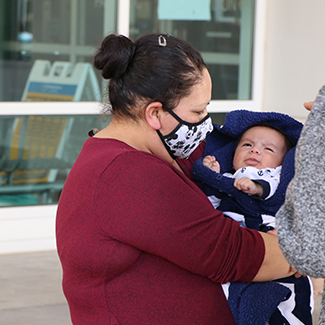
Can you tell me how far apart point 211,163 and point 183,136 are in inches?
13.9

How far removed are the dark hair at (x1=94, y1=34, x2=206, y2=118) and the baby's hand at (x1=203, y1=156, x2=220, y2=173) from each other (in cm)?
44

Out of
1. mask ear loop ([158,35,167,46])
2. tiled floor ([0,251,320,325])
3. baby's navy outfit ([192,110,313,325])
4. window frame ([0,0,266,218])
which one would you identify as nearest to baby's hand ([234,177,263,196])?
baby's navy outfit ([192,110,313,325])

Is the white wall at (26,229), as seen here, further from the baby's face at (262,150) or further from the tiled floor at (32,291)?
the baby's face at (262,150)

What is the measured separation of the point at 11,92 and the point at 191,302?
2.53 meters

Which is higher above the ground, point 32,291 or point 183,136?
point 183,136

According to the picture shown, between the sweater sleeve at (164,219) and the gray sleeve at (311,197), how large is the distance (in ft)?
1.36

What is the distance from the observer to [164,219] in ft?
3.82

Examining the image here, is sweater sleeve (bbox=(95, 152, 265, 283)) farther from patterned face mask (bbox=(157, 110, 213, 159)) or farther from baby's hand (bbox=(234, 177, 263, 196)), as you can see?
baby's hand (bbox=(234, 177, 263, 196))

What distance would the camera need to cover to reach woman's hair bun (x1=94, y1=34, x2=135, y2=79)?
133cm

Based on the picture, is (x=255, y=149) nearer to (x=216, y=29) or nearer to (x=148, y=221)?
(x=148, y=221)

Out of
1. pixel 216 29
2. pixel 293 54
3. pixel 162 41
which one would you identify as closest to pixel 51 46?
pixel 216 29

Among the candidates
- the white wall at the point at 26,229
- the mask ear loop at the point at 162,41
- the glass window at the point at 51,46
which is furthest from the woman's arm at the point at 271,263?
the white wall at the point at 26,229

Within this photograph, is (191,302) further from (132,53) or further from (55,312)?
(55,312)

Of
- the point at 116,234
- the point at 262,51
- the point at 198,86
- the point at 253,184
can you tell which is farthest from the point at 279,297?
the point at 262,51
